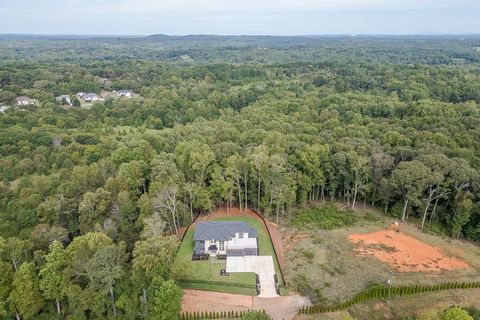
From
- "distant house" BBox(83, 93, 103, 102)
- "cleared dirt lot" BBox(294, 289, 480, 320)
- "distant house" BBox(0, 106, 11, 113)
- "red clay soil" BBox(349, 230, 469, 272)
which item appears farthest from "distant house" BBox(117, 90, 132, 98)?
"cleared dirt lot" BBox(294, 289, 480, 320)

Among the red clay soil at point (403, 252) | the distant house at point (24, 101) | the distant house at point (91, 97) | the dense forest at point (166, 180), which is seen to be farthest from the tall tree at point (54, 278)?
the distant house at point (91, 97)

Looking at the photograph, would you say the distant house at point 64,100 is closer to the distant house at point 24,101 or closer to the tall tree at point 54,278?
the distant house at point 24,101

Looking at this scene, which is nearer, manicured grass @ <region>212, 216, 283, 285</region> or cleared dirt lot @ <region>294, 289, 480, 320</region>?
cleared dirt lot @ <region>294, 289, 480, 320</region>

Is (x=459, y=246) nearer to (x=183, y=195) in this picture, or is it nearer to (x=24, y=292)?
(x=183, y=195)

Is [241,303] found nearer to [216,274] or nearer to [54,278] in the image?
[216,274]

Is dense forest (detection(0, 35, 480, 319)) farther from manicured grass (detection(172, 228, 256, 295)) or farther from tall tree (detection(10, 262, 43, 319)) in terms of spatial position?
manicured grass (detection(172, 228, 256, 295))

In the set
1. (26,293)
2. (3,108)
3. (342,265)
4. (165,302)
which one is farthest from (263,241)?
(3,108)
